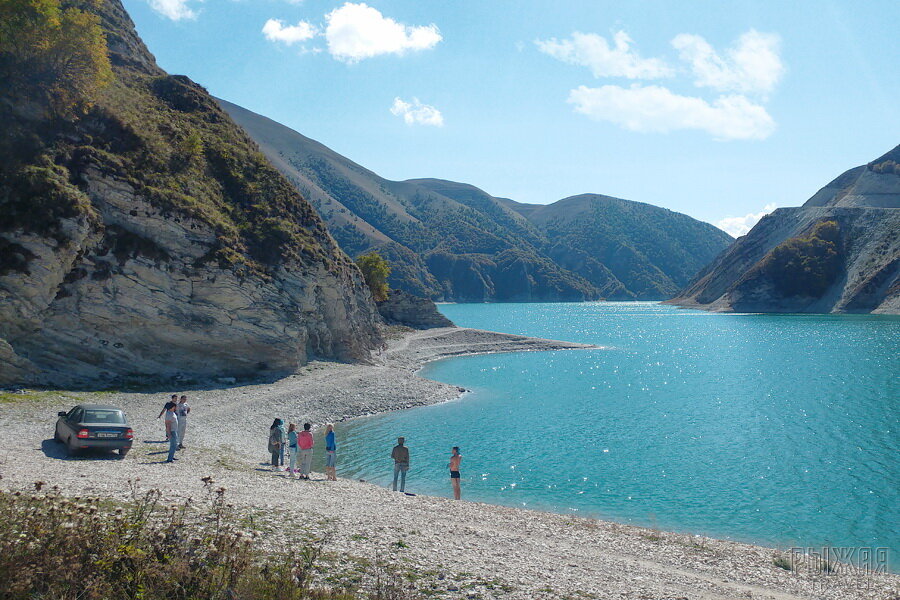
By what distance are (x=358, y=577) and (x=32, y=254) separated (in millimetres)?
30040

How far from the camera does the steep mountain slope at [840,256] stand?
138 metres

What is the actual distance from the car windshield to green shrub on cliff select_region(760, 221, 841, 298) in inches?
6868

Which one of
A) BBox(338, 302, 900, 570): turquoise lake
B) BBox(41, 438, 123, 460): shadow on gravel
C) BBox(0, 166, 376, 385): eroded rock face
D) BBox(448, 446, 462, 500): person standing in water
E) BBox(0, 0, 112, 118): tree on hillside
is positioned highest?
BBox(0, 0, 112, 118): tree on hillside

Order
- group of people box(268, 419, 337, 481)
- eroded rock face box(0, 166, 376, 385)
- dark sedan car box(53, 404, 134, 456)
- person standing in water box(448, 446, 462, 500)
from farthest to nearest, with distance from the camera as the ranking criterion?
1. eroded rock face box(0, 166, 376, 385)
2. person standing in water box(448, 446, 462, 500)
3. group of people box(268, 419, 337, 481)
4. dark sedan car box(53, 404, 134, 456)

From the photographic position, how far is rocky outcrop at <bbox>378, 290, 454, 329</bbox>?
343ft

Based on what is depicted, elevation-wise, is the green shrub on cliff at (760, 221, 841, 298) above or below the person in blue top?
above

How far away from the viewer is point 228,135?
180ft

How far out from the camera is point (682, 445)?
3244 centimetres

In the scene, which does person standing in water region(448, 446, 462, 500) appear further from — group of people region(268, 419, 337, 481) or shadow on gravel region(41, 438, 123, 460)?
shadow on gravel region(41, 438, 123, 460)

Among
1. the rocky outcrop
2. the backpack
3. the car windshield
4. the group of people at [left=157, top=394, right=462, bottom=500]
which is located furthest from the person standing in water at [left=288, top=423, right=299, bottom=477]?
the rocky outcrop

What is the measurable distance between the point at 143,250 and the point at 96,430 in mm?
20839

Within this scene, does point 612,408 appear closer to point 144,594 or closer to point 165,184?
point 165,184

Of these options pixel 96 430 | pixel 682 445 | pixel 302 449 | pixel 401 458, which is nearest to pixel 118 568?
pixel 96 430

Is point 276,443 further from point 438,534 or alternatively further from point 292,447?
point 438,534
